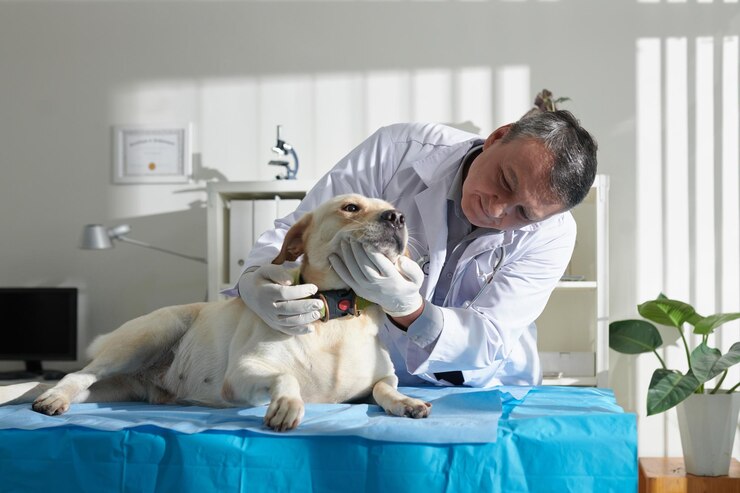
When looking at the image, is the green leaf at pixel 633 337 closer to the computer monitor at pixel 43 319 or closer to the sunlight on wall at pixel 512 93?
the sunlight on wall at pixel 512 93

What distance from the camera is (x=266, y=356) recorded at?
1.30 meters

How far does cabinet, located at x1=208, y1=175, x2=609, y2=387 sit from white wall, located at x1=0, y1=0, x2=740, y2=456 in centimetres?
24

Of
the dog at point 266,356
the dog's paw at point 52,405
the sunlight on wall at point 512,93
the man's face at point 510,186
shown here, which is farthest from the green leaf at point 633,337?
the dog's paw at point 52,405

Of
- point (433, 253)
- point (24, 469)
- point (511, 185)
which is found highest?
point (511, 185)

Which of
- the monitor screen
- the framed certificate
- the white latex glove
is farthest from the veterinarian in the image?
the monitor screen

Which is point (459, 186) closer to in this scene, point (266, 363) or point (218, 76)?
point (266, 363)

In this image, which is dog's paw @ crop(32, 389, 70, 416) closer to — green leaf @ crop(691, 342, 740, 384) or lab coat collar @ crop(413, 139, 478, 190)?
lab coat collar @ crop(413, 139, 478, 190)

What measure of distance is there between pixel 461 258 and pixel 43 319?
A: 2199 millimetres

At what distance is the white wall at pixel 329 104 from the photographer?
319 cm

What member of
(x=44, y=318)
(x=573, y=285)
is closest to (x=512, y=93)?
(x=573, y=285)

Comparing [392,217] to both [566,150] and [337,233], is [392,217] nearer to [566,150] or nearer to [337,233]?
[337,233]

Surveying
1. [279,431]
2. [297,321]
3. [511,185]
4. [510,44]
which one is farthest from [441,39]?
[279,431]

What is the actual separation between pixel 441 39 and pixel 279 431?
99.8 inches

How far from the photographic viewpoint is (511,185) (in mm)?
1419
